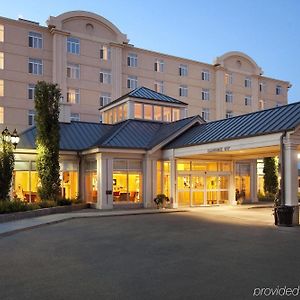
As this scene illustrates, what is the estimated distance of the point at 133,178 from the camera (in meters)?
25.2

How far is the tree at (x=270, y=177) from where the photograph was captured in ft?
108

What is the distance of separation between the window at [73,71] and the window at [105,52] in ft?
11.5

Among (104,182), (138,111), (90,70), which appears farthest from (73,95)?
(104,182)

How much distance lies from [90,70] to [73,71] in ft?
6.84

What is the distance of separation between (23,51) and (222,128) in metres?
25.6

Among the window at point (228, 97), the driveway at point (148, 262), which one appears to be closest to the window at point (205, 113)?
the window at point (228, 97)

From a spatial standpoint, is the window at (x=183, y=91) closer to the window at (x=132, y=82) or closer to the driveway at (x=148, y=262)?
the window at (x=132, y=82)

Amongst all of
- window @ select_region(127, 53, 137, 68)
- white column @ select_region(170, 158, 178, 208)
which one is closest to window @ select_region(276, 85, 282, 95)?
window @ select_region(127, 53, 137, 68)

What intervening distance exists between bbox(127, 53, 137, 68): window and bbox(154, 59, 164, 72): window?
289 centimetres

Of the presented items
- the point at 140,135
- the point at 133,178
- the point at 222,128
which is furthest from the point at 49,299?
the point at 140,135

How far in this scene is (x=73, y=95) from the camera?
41.2 m

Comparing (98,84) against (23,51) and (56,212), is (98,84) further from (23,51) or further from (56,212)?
(56,212)

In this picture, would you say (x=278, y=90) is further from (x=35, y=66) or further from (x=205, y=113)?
(x=35, y=66)

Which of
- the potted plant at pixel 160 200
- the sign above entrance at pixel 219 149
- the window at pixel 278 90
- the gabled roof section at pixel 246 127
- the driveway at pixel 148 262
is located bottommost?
the driveway at pixel 148 262
